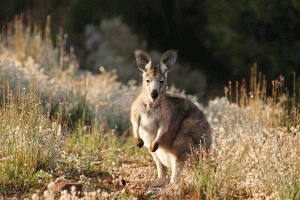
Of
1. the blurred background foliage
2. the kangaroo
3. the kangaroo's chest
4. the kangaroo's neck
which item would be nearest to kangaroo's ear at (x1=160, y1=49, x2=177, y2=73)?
the kangaroo

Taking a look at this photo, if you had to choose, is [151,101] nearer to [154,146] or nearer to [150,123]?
[150,123]

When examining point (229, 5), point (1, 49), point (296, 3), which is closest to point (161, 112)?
point (1, 49)

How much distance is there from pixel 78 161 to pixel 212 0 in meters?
11.2

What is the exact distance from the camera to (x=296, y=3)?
1182cm

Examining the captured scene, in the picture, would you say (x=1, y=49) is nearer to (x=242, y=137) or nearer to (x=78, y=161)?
(x=78, y=161)

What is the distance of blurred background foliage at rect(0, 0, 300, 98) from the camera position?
12477mm

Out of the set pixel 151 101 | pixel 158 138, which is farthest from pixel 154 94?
pixel 158 138

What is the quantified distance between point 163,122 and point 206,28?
10850mm

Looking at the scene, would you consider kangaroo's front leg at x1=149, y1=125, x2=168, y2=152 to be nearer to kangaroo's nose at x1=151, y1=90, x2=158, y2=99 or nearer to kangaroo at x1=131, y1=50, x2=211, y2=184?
kangaroo at x1=131, y1=50, x2=211, y2=184

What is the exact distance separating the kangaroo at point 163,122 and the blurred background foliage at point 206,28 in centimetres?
783

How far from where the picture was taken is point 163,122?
4.23m

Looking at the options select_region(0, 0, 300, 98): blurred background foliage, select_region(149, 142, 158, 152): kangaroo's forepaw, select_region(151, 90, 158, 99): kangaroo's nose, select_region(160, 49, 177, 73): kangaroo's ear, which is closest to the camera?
select_region(151, 90, 158, 99): kangaroo's nose

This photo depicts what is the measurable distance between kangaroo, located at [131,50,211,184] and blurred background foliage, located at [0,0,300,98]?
25.7ft

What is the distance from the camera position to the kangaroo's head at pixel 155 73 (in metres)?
4.12
